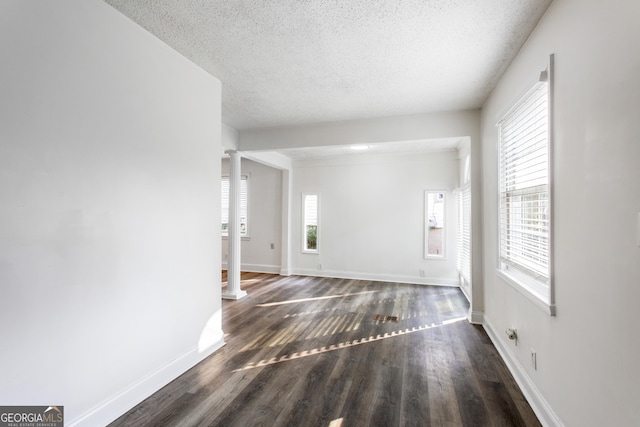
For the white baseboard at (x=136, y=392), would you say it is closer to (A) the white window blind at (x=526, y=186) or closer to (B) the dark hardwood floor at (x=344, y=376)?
(B) the dark hardwood floor at (x=344, y=376)

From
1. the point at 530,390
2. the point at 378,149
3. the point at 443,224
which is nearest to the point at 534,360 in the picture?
the point at 530,390

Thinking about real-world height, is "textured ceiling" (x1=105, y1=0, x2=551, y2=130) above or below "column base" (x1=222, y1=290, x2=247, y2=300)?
above

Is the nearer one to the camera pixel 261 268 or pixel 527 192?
pixel 527 192

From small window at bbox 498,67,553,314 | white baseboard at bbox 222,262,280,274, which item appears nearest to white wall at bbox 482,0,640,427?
small window at bbox 498,67,553,314

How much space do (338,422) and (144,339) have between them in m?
1.49

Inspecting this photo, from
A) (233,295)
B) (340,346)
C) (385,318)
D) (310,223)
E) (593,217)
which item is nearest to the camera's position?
(593,217)

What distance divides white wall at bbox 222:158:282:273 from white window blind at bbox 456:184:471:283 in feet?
12.1

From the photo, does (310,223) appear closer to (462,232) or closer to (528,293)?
(462,232)

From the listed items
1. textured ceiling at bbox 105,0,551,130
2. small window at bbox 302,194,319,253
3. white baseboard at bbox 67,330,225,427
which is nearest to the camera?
white baseboard at bbox 67,330,225,427

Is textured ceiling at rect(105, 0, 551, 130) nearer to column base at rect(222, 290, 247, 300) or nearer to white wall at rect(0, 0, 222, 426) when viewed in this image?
white wall at rect(0, 0, 222, 426)

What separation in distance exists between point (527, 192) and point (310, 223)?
182 inches

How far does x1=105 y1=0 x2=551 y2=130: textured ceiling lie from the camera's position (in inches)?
74.2

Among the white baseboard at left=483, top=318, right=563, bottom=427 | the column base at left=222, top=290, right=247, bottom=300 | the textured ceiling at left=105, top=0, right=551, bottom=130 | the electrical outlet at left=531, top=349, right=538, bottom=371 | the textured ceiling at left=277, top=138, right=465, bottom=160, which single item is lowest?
the column base at left=222, top=290, right=247, bottom=300

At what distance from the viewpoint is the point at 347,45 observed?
2.29 meters
